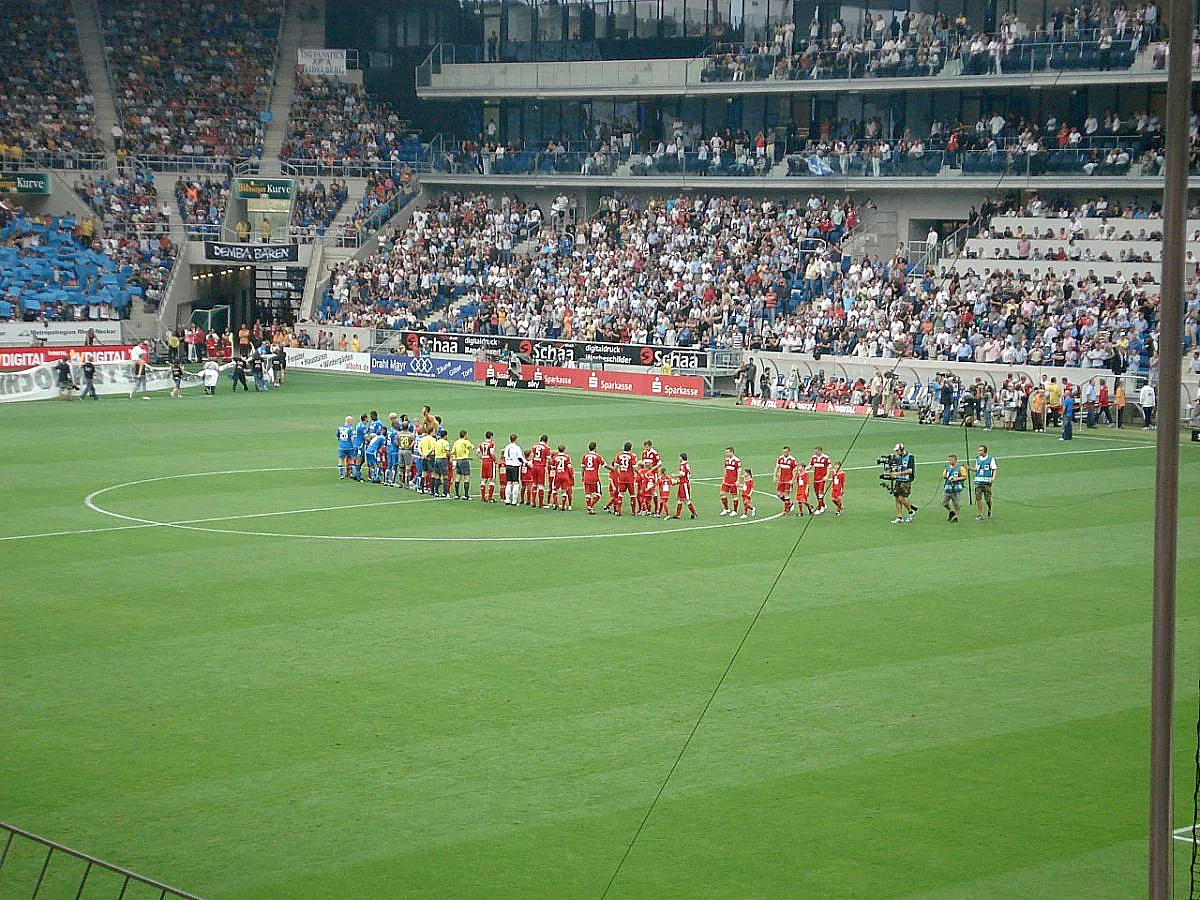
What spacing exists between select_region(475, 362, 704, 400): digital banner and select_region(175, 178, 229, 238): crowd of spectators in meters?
15.2

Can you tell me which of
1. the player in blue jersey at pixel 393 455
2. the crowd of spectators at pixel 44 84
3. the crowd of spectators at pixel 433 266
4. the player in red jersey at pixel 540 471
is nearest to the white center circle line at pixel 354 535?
the player in blue jersey at pixel 393 455

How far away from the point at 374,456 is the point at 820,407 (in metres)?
19.1

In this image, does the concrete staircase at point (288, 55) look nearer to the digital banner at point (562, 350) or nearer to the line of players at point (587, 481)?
the digital banner at point (562, 350)

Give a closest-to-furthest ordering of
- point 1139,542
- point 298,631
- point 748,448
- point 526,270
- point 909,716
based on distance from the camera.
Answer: point 909,716 < point 298,631 < point 1139,542 < point 748,448 < point 526,270

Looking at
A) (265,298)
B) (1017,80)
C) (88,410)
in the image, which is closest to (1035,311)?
(1017,80)

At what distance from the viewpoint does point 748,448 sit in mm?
37719

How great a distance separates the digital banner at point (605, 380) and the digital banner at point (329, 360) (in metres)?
4.93

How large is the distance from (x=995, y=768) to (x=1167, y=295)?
26.7 feet

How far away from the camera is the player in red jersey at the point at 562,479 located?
28953mm

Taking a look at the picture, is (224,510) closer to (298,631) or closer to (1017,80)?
(298,631)

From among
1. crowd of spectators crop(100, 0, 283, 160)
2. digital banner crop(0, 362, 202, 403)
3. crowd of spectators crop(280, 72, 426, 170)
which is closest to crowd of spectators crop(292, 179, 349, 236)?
crowd of spectators crop(280, 72, 426, 170)

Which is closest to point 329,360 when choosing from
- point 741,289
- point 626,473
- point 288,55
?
point 741,289

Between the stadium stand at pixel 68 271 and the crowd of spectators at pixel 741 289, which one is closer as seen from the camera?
the crowd of spectators at pixel 741 289

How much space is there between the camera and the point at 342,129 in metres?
69.4
